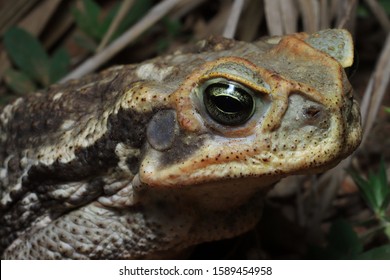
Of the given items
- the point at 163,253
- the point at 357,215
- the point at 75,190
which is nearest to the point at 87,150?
the point at 75,190

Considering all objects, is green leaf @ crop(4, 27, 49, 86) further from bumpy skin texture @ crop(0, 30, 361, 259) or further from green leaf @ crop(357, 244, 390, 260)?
green leaf @ crop(357, 244, 390, 260)

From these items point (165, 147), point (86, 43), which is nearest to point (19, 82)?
point (86, 43)

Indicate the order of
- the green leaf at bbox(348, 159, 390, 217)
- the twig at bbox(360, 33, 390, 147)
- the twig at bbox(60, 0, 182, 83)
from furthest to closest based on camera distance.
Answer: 1. the twig at bbox(60, 0, 182, 83)
2. the twig at bbox(360, 33, 390, 147)
3. the green leaf at bbox(348, 159, 390, 217)

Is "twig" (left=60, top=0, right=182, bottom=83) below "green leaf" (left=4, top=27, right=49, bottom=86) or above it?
below

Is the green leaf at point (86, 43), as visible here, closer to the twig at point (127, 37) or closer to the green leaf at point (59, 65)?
the green leaf at point (59, 65)

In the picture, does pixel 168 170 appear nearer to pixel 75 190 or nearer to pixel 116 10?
pixel 75 190

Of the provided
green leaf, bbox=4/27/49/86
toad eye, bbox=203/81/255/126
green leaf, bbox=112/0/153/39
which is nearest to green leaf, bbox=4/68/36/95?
green leaf, bbox=4/27/49/86

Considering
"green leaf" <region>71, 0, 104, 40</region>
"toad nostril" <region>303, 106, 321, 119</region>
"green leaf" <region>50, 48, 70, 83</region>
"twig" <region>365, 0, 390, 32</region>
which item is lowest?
"toad nostril" <region>303, 106, 321, 119</region>
